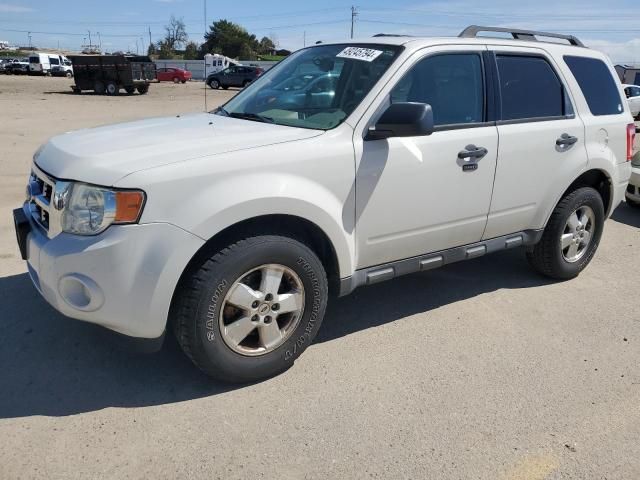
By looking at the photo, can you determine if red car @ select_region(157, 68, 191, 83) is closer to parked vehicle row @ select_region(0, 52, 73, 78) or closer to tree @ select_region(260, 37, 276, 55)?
parked vehicle row @ select_region(0, 52, 73, 78)

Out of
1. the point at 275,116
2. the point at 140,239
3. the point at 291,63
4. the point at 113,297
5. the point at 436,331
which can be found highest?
the point at 291,63

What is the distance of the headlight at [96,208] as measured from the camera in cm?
256

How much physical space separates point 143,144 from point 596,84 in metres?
3.69

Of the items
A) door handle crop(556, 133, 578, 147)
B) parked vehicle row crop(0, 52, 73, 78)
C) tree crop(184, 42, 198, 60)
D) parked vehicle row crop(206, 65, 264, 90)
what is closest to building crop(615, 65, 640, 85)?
parked vehicle row crop(206, 65, 264, 90)

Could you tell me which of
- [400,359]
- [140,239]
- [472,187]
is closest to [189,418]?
[140,239]

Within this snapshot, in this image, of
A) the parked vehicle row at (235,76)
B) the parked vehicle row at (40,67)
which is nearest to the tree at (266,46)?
the parked vehicle row at (40,67)

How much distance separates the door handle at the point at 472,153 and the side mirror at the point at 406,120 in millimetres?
539

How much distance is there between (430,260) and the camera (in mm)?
3752

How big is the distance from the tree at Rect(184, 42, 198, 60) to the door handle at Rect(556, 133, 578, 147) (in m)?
97.4

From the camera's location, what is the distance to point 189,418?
2.83 m

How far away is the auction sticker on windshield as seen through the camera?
3566mm

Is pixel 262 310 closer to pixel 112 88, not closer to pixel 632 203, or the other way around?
pixel 632 203

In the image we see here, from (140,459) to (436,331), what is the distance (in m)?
2.09

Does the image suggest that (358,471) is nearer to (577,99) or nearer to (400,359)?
(400,359)
